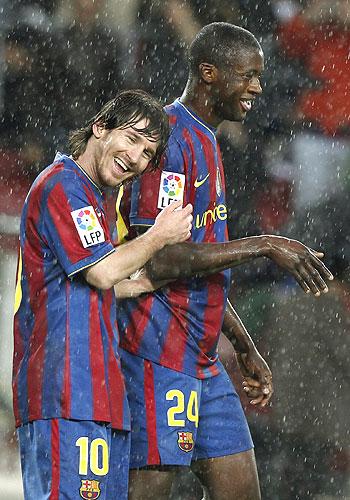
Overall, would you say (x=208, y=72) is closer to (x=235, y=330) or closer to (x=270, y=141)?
(x=235, y=330)

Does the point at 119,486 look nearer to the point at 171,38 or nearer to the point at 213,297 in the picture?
the point at 213,297

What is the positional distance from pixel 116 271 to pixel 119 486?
583mm

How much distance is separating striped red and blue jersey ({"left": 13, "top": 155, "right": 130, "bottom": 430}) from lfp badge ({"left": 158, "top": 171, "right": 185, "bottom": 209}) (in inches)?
22.6

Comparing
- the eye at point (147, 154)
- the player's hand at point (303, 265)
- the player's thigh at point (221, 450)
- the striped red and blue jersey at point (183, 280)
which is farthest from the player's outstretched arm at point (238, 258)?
the eye at point (147, 154)

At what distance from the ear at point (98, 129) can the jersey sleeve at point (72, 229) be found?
0.20 meters

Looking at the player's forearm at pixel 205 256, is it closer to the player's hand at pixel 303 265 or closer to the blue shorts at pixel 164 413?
the player's hand at pixel 303 265

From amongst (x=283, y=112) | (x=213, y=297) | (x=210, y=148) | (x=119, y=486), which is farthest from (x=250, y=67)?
(x=283, y=112)

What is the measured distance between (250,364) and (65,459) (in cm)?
129

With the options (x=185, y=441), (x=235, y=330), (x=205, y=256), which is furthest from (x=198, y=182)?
(x=185, y=441)

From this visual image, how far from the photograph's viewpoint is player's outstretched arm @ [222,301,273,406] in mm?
4223

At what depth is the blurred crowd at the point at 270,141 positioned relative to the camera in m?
5.52

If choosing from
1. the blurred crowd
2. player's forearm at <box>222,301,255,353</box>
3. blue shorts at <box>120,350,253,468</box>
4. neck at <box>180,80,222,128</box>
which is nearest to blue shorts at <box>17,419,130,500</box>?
blue shorts at <box>120,350,253,468</box>

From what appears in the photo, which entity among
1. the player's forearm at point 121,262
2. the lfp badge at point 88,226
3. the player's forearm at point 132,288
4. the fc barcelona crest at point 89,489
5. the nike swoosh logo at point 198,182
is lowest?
the fc barcelona crest at point 89,489

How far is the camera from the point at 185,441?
3816mm
